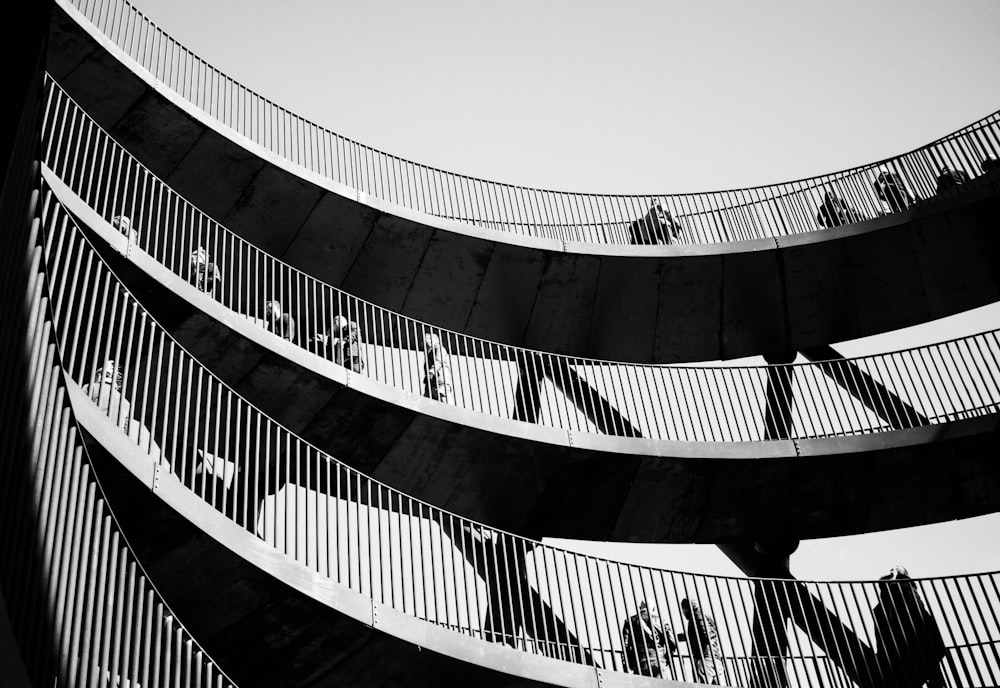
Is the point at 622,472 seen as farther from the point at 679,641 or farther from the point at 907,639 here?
the point at 907,639

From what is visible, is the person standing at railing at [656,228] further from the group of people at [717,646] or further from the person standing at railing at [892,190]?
the group of people at [717,646]

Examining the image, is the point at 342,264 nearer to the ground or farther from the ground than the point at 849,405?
farther from the ground

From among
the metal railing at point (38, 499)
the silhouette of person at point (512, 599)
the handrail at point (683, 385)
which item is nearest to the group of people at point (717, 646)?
the silhouette of person at point (512, 599)

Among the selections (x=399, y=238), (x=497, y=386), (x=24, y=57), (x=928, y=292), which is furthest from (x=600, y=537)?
(x=24, y=57)

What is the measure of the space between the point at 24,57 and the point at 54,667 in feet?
12.3

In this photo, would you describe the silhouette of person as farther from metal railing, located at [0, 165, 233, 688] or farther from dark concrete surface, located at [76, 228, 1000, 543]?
metal railing, located at [0, 165, 233, 688]

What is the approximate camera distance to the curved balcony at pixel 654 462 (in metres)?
13.6

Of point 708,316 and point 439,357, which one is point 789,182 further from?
point 439,357

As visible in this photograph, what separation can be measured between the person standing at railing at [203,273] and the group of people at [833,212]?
773 cm

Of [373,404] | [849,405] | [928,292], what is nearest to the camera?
[373,404]

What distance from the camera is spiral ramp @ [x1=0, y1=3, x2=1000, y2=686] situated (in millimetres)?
6508

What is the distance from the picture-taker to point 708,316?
708 inches

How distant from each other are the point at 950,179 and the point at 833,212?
1988 mm

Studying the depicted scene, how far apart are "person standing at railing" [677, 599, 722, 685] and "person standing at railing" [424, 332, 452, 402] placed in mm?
4522
